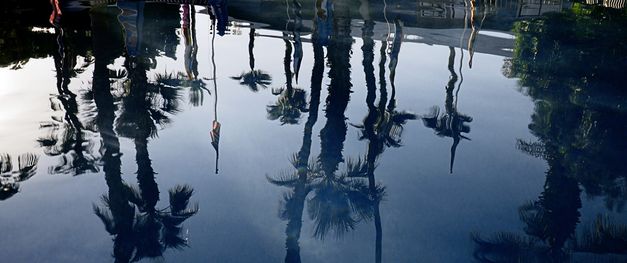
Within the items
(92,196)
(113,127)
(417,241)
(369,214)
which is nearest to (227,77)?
(113,127)

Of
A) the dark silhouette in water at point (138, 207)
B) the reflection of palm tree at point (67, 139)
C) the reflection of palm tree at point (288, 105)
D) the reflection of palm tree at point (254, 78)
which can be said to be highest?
the reflection of palm tree at point (254, 78)

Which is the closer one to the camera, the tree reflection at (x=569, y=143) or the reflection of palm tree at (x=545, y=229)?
the reflection of palm tree at (x=545, y=229)

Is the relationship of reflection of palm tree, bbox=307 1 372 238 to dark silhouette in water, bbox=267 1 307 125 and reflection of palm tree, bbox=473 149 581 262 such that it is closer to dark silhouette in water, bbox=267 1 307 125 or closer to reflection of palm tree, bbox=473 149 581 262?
dark silhouette in water, bbox=267 1 307 125

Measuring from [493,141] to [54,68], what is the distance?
36.6 ft

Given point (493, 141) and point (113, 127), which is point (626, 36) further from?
point (113, 127)

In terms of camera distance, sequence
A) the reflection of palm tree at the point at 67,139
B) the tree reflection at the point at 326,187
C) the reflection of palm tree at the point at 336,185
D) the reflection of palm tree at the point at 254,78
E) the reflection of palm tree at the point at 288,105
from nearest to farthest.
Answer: the tree reflection at the point at 326,187
the reflection of palm tree at the point at 336,185
the reflection of palm tree at the point at 67,139
the reflection of palm tree at the point at 288,105
the reflection of palm tree at the point at 254,78

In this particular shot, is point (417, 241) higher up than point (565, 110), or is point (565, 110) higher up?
point (565, 110)

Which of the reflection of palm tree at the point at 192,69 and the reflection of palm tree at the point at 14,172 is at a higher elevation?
the reflection of palm tree at the point at 192,69

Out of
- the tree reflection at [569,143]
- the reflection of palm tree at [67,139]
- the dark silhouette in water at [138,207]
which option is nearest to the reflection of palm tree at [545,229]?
the tree reflection at [569,143]

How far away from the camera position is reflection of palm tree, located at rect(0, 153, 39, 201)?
7311 mm

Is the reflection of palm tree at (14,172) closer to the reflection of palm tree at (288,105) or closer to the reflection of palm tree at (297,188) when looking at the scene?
the reflection of palm tree at (297,188)

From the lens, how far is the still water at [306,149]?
6.38 m

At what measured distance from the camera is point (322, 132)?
10.3 m

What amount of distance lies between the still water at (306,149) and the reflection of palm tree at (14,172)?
1.7 inches
